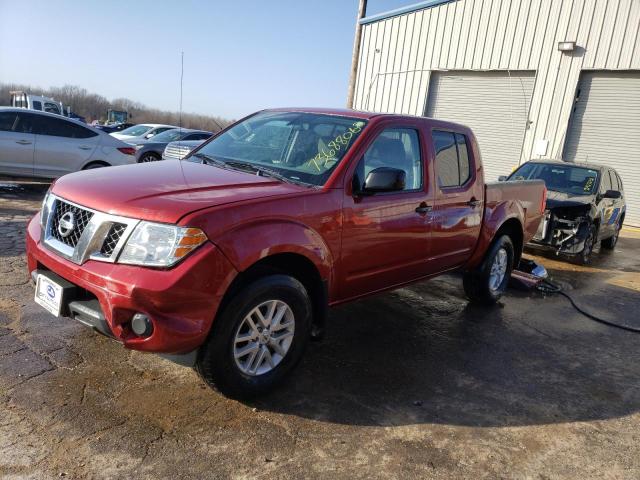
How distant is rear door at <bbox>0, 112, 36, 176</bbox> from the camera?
894 cm

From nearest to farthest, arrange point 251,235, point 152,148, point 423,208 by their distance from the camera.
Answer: point 251,235
point 423,208
point 152,148

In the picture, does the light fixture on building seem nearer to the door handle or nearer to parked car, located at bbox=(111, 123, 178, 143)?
the door handle

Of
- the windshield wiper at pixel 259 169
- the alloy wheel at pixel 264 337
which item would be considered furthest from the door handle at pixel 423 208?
the alloy wheel at pixel 264 337

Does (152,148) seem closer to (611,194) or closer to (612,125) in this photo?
(611,194)

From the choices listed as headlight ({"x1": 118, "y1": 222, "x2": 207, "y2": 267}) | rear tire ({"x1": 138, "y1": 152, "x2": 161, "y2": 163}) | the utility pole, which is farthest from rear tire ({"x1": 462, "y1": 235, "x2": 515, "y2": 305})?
the utility pole

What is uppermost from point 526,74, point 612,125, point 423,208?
point 526,74

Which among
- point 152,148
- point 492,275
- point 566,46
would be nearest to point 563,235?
point 492,275

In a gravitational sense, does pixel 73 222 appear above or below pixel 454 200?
below

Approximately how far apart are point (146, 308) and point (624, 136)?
14.2m

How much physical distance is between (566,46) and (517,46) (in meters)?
1.38

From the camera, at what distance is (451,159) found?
4.75 m

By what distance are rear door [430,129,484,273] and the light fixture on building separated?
1044 cm

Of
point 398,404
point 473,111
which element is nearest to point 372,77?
point 473,111

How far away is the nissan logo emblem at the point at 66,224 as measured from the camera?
2980 millimetres
